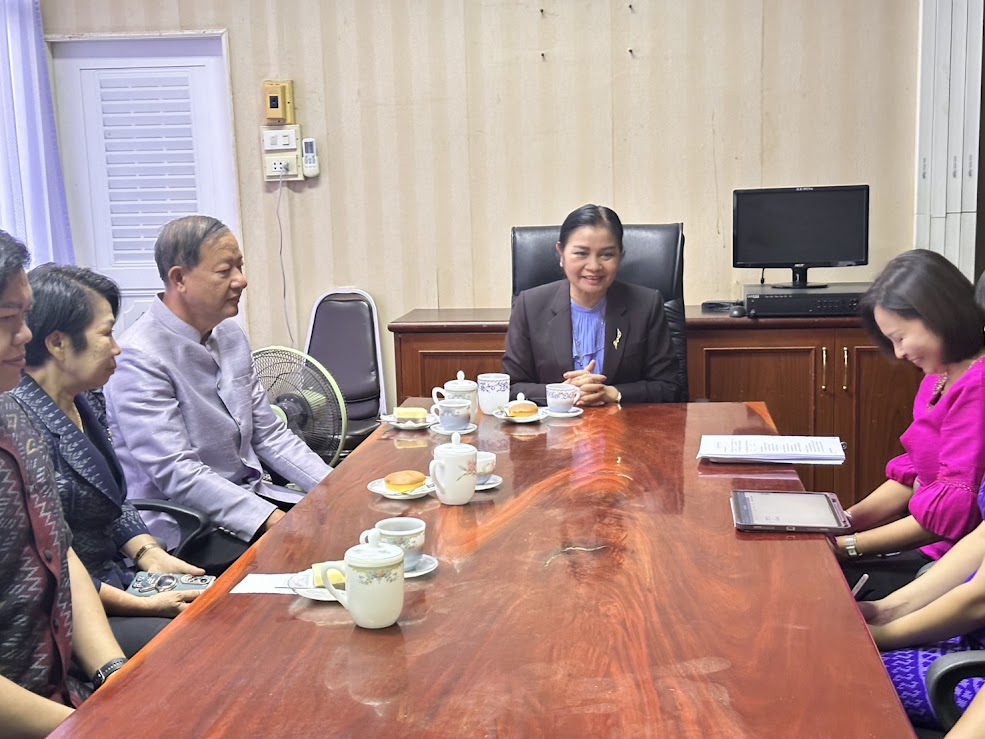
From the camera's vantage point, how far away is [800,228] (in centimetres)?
401

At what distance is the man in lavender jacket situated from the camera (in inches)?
93.7

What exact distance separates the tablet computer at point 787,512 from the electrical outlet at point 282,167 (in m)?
3.10

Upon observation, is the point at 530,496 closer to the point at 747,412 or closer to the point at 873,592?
the point at 873,592

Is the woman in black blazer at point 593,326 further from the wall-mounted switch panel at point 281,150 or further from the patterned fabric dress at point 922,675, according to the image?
the wall-mounted switch panel at point 281,150

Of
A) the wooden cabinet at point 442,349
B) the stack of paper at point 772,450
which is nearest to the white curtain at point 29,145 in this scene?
the wooden cabinet at point 442,349

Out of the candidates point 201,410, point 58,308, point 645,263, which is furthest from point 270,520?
point 645,263

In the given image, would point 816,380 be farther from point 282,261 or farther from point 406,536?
point 406,536

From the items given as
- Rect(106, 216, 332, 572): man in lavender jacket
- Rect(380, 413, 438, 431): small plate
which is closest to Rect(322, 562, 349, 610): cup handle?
Rect(106, 216, 332, 572): man in lavender jacket

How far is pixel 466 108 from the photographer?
14.4 feet

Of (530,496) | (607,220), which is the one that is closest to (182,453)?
(530,496)

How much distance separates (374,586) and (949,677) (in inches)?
30.9

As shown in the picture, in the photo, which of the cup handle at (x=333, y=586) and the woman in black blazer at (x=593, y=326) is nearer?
the cup handle at (x=333, y=586)

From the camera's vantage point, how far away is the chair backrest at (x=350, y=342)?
4395 millimetres

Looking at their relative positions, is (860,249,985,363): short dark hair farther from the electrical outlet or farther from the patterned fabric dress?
the electrical outlet
